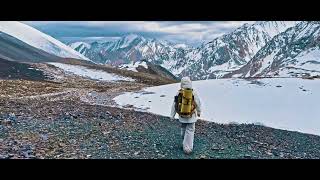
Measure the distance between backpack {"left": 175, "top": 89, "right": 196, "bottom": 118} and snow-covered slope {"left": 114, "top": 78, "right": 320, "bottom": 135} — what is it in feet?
19.2

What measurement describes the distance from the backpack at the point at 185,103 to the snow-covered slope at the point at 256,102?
19.2 ft

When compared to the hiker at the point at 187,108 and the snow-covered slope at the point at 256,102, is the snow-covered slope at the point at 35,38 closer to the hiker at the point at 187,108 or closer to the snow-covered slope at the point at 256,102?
the snow-covered slope at the point at 256,102

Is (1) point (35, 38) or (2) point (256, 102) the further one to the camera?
(1) point (35, 38)

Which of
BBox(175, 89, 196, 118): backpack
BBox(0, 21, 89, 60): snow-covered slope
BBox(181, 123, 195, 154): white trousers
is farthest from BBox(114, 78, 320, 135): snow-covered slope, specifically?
BBox(0, 21, 89, 60): snow-covered slope

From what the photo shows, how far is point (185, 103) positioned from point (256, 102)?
361 inches

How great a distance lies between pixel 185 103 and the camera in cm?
813

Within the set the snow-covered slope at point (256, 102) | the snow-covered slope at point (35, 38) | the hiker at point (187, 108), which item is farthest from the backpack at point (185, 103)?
the snow-covered slope at point (35, 38)

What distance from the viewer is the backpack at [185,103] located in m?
7.99

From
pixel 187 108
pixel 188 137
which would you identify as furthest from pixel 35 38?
pixel 187 108

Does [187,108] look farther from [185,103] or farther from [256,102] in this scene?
[256,102]

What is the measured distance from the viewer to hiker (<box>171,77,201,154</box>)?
800 centimetres
